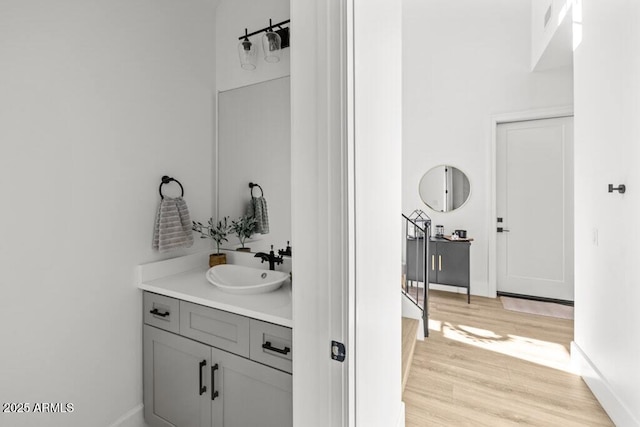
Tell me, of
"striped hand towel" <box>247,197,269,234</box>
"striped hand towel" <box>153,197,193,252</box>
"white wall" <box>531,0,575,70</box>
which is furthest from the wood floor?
"white wall" <box>531,0,575,70</box>

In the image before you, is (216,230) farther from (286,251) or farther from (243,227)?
(286,251)

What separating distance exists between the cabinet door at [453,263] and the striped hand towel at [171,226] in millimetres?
3053

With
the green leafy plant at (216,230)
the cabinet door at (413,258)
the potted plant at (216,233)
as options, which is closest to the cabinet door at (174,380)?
the potted plant at (216,233)

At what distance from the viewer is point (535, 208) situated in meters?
3.78

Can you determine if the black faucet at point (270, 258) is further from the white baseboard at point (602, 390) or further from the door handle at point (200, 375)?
the white baseboard at point (602, 390)

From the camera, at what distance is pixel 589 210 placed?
6.75 feet

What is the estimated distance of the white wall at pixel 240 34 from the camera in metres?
1.89

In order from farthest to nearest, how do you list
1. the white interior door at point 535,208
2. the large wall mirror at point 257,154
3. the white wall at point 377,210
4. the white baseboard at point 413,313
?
the white interior door at point 535,208, the white baseboard at point 413,313, the large wall mirror at point 257,154, the white wall at point 377,210

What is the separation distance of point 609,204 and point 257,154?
81.6 inches

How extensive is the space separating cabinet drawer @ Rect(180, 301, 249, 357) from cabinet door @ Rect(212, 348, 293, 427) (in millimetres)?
47

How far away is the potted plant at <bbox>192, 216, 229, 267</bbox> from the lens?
6.48 feet

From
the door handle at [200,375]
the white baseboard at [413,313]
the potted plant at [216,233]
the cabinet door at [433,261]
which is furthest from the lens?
the cabinet door at [433,261]

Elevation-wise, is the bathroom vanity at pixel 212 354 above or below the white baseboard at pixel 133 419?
above

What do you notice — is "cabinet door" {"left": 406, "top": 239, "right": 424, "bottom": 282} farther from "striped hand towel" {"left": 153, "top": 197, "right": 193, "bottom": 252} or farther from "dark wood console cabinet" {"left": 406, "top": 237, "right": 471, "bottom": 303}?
"striped hand towel" {"left": 153, "top": 197, "right": 193, "bottom": 252}
